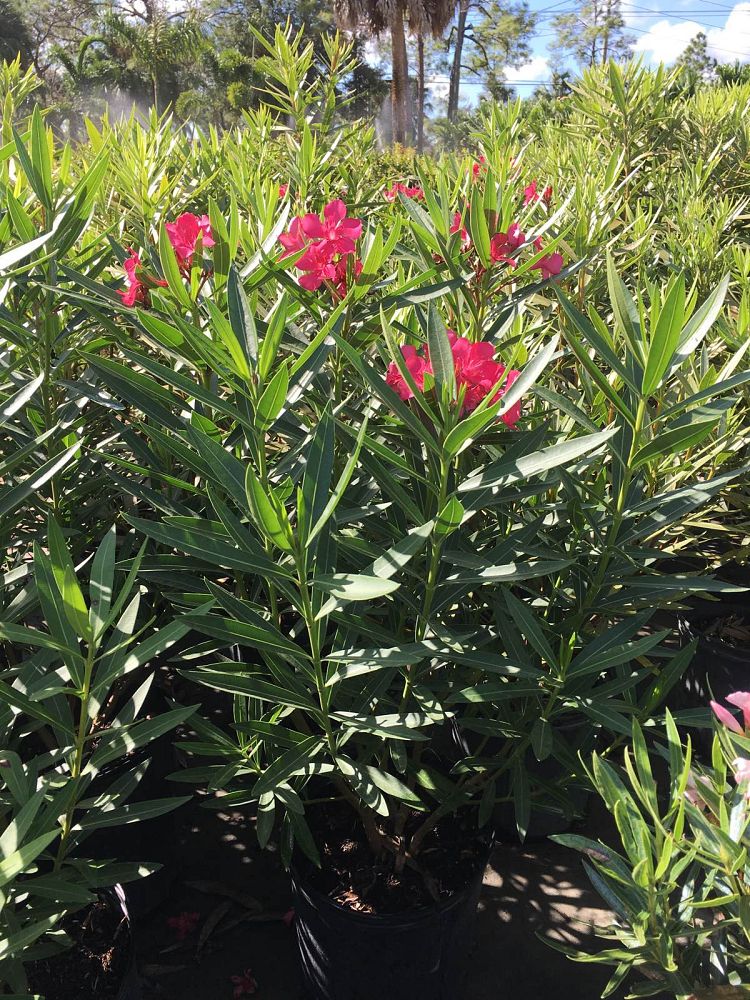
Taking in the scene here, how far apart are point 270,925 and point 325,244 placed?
1551mm

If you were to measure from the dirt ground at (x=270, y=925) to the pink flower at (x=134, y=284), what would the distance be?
52.9 inches

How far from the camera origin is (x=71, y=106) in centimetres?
3641

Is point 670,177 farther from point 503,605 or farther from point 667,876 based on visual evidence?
point 667,876

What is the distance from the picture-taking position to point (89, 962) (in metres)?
1.29

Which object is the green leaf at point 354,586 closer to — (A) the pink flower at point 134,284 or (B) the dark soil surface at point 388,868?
(A) the pink flower at point 134,284

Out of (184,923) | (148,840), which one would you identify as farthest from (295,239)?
(184,923)

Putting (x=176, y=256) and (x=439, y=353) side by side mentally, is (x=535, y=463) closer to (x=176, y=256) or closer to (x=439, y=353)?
(x=439, y=353)

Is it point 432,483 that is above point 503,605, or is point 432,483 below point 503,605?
above

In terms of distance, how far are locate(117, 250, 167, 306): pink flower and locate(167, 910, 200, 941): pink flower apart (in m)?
1.40

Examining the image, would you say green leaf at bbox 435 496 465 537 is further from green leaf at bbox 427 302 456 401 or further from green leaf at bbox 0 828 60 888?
green leaf at bbox 0 828 60 888

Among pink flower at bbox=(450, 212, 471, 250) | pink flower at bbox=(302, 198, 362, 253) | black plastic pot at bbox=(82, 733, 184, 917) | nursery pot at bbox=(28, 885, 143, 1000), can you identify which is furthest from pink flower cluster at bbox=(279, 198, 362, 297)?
nursery pot at bbox=(28, 885, 143, 1000)

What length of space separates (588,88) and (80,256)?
8.60ft

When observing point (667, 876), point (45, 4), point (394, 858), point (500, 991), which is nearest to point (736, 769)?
point (667, 876)

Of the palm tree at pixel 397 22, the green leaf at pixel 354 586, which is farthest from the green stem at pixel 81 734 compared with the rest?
the palm tree at pixel 397 22
